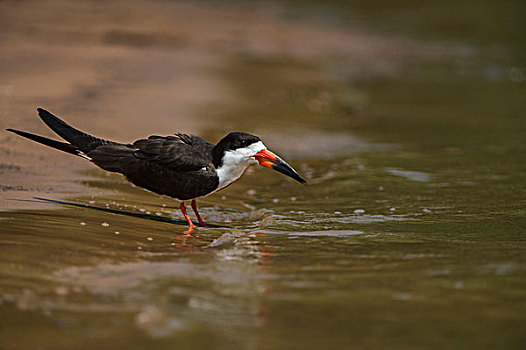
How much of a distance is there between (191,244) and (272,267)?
2.68 feet

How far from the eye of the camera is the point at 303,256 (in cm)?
480

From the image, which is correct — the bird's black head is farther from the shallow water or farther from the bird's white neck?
the shallow water

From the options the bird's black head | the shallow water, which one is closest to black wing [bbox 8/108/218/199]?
the bird's black head

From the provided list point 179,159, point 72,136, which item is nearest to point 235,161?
point 179,159

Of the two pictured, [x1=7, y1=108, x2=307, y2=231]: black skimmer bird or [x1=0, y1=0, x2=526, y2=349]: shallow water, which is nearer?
[x1=0, y1=0, x2=526, y2=349]: shallow water

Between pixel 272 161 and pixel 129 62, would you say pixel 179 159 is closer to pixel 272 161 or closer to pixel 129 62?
pixel 272 161

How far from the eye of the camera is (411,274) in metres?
4.38

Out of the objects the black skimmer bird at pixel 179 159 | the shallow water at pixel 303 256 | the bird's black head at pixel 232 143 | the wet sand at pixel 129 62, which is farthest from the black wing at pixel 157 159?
the wet sand at pixel 129 62

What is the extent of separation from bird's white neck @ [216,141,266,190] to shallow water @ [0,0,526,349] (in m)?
0.42

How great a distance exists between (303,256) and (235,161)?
3.95ft

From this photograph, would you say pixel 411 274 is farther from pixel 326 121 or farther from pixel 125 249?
pixel 326 121

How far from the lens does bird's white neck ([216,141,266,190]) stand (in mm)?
5711

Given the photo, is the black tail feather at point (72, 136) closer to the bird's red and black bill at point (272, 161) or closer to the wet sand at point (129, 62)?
the wet sand at point (129, 62)

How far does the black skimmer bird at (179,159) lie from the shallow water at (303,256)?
326 millimetres
